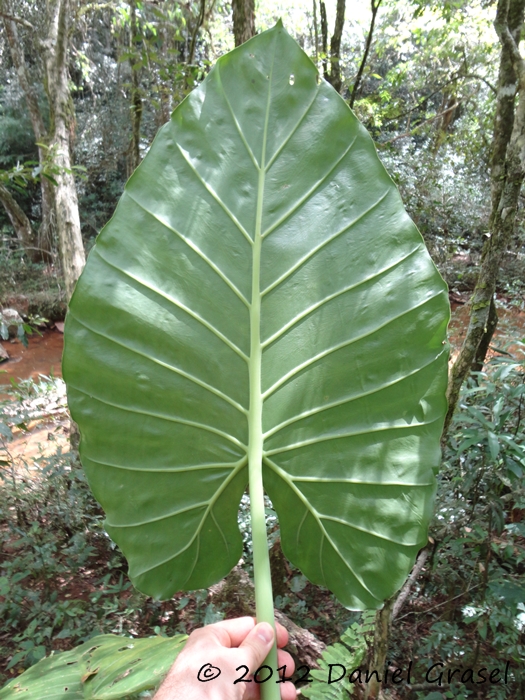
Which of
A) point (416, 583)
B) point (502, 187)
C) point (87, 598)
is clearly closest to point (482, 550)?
point (416, 583)

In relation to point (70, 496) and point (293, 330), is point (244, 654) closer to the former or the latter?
point (293, 330)

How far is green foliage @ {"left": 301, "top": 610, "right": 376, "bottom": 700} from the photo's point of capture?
1.30 meters

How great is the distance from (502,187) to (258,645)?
1.28 m

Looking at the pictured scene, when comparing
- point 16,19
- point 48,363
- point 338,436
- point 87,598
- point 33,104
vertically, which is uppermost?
point 33,104

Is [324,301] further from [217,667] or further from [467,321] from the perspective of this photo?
[467,321]

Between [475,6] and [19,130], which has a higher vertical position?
[475,6]

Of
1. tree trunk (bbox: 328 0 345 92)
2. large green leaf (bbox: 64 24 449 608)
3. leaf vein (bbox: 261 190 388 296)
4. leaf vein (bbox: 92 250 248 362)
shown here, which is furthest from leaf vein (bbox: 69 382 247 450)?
tree trunk (bbox: 328 0 345 92)

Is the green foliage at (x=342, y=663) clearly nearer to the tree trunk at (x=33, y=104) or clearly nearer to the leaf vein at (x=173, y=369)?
the leaf vein at (x=173, y=369)

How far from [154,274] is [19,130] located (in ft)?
31.0

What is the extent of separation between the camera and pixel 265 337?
0.76 metres

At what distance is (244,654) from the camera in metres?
0.64

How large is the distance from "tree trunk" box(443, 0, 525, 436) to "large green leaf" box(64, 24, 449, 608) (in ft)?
2.54

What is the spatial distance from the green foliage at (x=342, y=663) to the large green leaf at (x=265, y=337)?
2.46 ft

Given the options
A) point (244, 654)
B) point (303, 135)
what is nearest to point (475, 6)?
point (303, 135)
